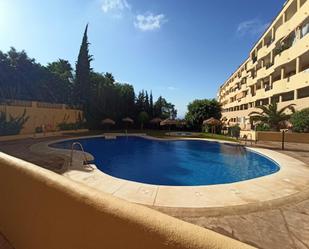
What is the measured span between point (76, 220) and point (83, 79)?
105 feet

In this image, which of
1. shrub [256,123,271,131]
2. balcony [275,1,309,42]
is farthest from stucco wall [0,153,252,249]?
balcony [275,1,309,42]

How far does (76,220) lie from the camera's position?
2193 millimetres

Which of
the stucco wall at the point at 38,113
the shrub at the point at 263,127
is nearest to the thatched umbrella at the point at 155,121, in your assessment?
the stucco wall at the point at 38,113

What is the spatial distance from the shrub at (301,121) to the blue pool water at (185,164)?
6.49 m

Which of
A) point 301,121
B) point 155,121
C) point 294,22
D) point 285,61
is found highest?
point 294,22

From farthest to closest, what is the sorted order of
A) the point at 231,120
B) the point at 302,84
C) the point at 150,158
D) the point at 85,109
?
1. the point at 231,120
2. the point at 85,109
3. the point at 302,84
4. the point at 150,158

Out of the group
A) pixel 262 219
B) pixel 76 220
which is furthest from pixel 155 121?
pixel 76 220

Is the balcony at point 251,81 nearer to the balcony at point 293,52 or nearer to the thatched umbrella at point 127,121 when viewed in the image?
the balcony at point 293,52

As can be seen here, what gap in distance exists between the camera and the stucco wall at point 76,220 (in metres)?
1.42

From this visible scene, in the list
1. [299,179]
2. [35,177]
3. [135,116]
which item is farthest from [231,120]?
[35,177]

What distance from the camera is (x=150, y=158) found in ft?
54.6

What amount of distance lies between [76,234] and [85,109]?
100ft

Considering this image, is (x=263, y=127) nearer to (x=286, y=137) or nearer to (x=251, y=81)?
(x=286, y=137)

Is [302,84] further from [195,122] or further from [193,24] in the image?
[195,122]
